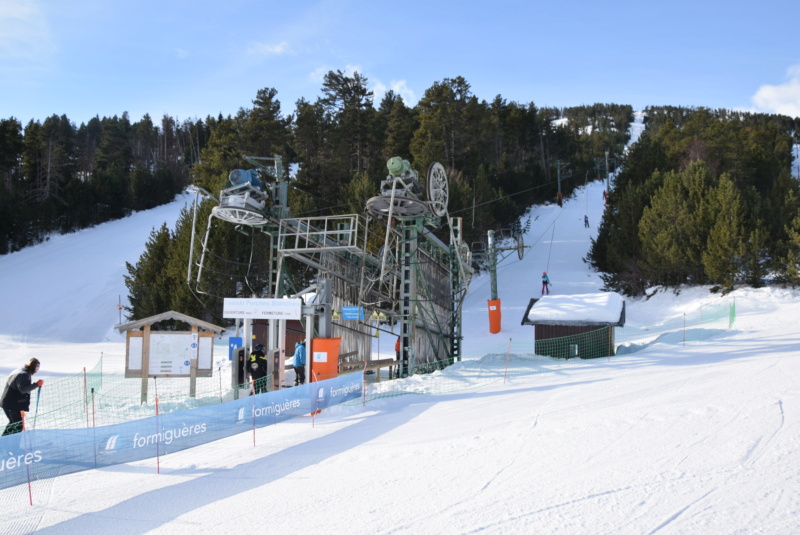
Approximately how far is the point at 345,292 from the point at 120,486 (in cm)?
1052

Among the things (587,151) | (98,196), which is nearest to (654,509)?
(98,196)

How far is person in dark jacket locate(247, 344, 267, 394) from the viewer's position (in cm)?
1306

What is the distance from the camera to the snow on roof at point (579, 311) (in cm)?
1779

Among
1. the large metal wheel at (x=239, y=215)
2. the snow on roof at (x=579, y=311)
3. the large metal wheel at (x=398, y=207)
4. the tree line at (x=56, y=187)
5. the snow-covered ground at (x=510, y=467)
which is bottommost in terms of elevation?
the snow-covered ground at (x=510, y=467)

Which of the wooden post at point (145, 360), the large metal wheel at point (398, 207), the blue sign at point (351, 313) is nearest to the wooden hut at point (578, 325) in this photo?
the large metal wheel at point (398, 207)

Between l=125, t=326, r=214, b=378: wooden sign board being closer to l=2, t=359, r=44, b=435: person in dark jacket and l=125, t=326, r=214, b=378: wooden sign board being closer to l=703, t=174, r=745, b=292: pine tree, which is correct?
l=2, t=359, r=44, b=435: person in dark jacket

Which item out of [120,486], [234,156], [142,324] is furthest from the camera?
[234,156]

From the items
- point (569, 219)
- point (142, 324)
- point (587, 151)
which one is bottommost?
point (142, 324)

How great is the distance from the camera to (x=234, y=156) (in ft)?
158

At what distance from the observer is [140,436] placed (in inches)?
314

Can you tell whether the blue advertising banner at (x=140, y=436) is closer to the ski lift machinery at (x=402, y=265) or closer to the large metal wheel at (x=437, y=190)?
the ski lift machinery at (x=402, y=265)

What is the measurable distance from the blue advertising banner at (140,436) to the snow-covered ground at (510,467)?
275mm

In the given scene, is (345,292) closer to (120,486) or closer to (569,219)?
(120,486)

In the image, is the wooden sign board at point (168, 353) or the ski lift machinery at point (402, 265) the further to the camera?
the ski lift machinery at point (402, 265)
